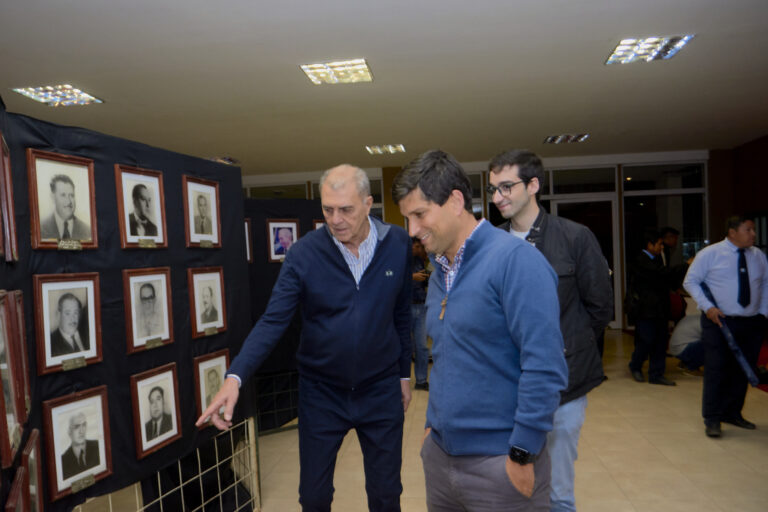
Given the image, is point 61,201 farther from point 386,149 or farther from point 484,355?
point 386,149

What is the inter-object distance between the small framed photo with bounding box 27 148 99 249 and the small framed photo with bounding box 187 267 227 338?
538mm

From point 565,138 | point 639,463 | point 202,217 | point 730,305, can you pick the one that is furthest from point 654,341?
point 202,217

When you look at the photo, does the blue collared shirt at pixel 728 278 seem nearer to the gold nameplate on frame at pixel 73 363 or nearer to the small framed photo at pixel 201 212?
the small framed photo at pixel 201 212

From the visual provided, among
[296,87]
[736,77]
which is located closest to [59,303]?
[296,87]

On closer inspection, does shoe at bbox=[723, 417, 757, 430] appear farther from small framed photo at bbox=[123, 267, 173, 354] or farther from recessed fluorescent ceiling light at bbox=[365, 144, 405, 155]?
recessed fluorescent ceiling light at bbox=[365, 144, 405, 155]

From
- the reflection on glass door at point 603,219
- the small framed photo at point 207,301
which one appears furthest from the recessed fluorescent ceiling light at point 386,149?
the small framed photo at point 207,301

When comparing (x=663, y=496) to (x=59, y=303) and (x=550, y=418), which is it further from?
(x=59, y=303)

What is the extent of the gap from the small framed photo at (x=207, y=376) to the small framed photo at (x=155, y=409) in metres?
0.14

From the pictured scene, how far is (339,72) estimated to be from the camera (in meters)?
4.75

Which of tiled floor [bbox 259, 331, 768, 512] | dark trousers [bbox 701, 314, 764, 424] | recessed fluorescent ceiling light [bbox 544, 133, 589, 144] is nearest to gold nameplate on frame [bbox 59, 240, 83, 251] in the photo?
tiled floor [bbox 259, 331, 768, 512]

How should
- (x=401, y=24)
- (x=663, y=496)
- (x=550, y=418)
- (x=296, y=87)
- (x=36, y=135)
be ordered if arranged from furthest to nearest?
(x=296, y=87)
(x=401, y=24)
(x=663, y=496)
(x=36, y=135)
(x=550, y=418)

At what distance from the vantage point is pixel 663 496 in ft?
9.52

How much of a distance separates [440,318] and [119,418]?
123 centimetres

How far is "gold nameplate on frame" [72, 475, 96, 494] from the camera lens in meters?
1.61
